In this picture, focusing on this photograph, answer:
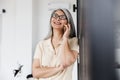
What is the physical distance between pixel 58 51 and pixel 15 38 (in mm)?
869

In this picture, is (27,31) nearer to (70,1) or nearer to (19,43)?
(19,43)

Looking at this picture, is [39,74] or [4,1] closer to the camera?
[39,74]

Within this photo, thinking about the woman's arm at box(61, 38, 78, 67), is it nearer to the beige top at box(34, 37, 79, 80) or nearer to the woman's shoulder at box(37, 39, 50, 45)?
the beige top at box(34, 37, 79, 80)

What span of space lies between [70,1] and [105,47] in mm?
2511

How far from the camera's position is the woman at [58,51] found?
269 centimetres

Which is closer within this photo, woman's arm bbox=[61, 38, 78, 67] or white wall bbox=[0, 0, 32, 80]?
woman's arm bbox=[61, 38, 78, 67]

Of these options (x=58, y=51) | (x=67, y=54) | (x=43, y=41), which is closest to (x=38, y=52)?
(x=43, y=41)

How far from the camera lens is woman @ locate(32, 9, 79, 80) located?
269 centimetres

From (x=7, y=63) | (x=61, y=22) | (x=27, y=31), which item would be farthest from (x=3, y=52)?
(x=61, y=22)

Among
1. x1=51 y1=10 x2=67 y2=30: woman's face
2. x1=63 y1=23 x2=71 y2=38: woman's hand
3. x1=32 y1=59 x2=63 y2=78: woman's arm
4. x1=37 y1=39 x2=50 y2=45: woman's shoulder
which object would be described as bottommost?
x1=32 y1=59 x2=63 y2=78: woman's arm

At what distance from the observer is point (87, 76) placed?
53cm

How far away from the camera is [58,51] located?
274cm

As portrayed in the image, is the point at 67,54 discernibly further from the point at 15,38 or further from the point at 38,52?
the point at 15,38

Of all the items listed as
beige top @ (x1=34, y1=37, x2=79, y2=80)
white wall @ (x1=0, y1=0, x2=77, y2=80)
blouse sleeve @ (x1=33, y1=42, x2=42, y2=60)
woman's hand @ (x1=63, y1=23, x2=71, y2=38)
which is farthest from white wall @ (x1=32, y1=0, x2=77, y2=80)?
woman's hand @ (x1=63, y1=23, x2=71, y2=38)
